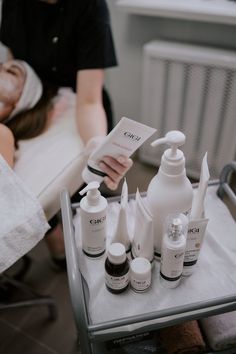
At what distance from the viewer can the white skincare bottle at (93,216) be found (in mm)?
614

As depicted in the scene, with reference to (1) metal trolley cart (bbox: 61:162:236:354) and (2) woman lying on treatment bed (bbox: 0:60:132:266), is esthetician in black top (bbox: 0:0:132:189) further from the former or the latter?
(1) metal trolley cart (bbox: 61:162:236:354)

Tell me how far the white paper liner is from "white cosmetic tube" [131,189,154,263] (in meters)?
0.05

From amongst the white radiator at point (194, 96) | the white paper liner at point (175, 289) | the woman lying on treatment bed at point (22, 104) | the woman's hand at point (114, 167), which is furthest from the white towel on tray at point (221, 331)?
the white radiator at point (194, 96)

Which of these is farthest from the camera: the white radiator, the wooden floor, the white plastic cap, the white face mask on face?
the white radiator

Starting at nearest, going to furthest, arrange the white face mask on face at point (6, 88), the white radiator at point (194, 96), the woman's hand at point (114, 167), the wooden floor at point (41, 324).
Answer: the woman's hand at point (114, 167)
the white face mask on face at point (6, 88)
the wooden floor at point (41, 324)
the white radiator at point (194, 96)

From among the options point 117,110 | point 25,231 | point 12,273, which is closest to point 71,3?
point 25,231

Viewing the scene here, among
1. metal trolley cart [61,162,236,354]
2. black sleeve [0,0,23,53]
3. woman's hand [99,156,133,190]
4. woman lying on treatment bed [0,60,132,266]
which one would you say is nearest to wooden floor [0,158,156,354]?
woman's hand [99,156,133,190]

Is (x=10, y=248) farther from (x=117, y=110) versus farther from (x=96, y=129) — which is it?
(x=117, y=110)

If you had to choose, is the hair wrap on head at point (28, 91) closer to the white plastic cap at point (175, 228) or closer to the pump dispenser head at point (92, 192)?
the pump dispenser head at point (92, 192)

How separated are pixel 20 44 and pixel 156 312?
0.95 m

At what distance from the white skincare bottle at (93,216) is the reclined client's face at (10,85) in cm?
48

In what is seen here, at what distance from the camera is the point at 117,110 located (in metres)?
1.84

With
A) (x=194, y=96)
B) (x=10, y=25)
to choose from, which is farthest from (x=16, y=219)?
(x=194, y=96)

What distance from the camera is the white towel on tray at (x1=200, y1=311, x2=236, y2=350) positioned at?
74 cm
